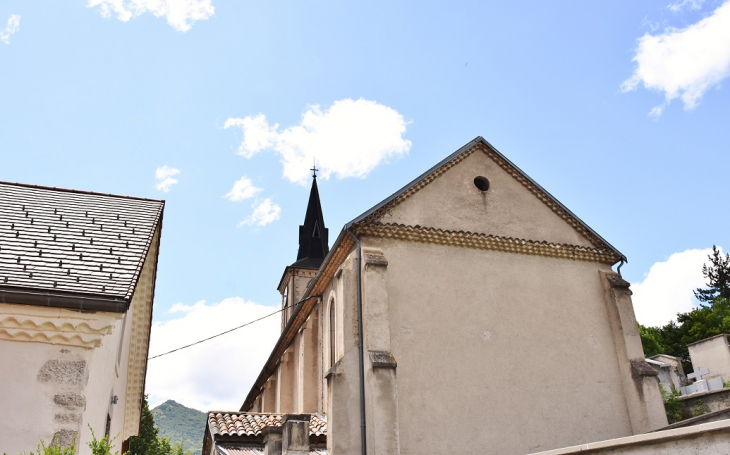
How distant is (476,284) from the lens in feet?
49.8

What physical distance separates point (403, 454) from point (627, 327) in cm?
739

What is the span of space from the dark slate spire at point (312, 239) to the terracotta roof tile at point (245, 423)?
729 inches

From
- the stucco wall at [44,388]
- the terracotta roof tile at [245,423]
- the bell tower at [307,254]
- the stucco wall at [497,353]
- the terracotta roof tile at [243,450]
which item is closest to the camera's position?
the stucco wall at [44,388]

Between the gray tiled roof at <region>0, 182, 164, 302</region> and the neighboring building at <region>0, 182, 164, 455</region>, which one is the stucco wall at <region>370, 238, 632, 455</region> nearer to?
the gray tiled roof at <region>0, 182, 164, 302</region>

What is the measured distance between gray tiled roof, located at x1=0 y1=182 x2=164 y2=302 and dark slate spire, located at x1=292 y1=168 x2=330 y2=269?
24.9m

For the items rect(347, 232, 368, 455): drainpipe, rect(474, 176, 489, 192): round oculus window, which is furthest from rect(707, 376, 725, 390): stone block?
rect(347, 232, 368, 455): drainpipe

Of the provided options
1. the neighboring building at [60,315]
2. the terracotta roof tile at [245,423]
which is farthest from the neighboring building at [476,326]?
the neighboring building at [60,315]

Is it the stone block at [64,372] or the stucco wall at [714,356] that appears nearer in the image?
the stone block at [64,372]

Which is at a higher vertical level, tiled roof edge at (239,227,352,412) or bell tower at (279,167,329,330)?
bell tower at (279,167,329,330)

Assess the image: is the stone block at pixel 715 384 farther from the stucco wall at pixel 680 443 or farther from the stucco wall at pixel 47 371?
the stucco wall at pixel 47 371

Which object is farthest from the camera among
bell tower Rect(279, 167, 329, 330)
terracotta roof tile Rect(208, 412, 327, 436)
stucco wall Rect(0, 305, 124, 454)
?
bell tower Rect(279, 167, 329, 330)

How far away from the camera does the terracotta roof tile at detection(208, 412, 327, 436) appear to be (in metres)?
15.0

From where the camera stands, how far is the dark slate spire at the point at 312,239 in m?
35.7

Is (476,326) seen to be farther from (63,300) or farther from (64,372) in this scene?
(63,300)
